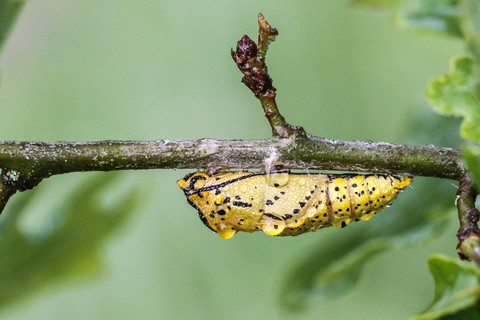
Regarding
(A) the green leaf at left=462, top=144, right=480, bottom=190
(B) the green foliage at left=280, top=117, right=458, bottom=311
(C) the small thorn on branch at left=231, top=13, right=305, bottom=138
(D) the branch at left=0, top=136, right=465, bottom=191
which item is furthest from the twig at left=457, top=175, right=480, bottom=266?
(B) the green foliage at left=280, top=117, right=458, bottom=311

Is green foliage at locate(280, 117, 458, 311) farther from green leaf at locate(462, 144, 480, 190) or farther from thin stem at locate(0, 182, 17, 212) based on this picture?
thin stem at locate(0, 182, 17, 212)

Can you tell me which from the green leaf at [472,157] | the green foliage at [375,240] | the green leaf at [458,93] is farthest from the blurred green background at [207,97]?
the green leaf at [472,157]

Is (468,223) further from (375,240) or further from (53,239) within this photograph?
(53,239)

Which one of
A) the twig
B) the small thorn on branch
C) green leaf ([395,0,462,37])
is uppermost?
green leaf ([395,0,462,37])

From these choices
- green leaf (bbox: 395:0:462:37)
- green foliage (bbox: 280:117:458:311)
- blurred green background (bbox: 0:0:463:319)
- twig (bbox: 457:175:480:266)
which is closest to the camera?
twig (bbox: 457:175:480:266)

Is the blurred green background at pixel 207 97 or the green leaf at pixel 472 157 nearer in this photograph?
the green leaf at pixel 472 157

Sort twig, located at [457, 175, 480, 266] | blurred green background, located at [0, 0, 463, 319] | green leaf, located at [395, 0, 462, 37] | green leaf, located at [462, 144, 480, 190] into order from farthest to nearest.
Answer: blurred green background, located at [0, 0, 463, 319] → green leaf, located at [395, 0, 462, 37] → twig, located at [457, 175, 480, 266] → green leaf, located at [462, 144, 480, 190]

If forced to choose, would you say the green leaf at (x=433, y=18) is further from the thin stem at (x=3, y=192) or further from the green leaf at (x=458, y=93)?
the thin stem at (x=3, y=192)
